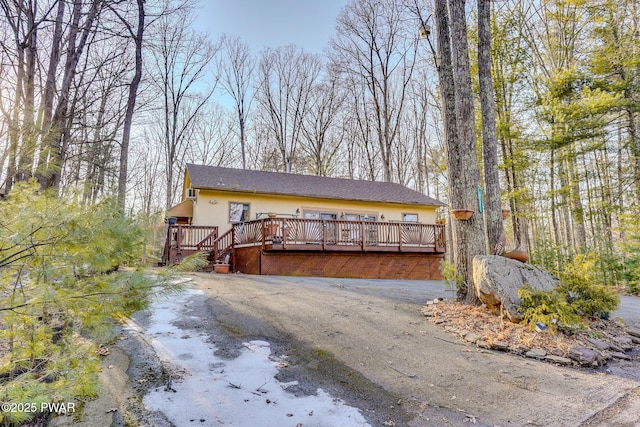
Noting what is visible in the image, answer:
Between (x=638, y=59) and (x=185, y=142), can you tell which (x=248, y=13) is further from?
(x=638, y=59)

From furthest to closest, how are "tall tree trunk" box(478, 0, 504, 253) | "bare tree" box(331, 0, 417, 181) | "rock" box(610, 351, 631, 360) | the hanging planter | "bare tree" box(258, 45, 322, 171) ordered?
"bare tree" box(258, 45, 322, 171) < "bare tree" box(331, 0, 417, 181) < "tall tree trunk" box(478, 0, 504, 253) < the hanging planter < "rock" box(610, 351, 631, 360)

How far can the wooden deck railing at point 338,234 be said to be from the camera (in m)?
10.2

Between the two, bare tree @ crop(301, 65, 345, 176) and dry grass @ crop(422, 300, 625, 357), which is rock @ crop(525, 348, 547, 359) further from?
bare tree @ crop(301, 65, 345, 176)

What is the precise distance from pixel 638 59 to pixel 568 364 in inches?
424

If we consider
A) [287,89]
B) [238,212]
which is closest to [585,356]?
[238,212]

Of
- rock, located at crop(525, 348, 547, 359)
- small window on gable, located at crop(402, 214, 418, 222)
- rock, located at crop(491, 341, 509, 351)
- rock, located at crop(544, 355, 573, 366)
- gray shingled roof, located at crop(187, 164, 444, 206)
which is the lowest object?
rock, located at crop(544, 355, 573, 366)

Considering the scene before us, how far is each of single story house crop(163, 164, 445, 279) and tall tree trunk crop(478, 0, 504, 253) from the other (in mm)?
5101

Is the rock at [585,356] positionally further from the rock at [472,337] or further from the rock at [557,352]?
the rock at [472,337]

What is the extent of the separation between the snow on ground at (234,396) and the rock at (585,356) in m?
2.61

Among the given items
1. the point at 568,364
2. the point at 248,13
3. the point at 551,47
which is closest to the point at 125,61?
the point at 248,13

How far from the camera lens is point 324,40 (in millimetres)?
21734

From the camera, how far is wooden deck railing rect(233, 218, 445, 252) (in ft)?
33.5

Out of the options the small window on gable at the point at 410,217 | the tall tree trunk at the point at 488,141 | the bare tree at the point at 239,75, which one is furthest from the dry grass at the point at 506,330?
the bare tree at the point at 239,75

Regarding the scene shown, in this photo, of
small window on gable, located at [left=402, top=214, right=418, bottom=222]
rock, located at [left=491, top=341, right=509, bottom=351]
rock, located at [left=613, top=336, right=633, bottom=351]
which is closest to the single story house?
small window on gable, located at [left=402, top=214, right=418, bottom=222]
